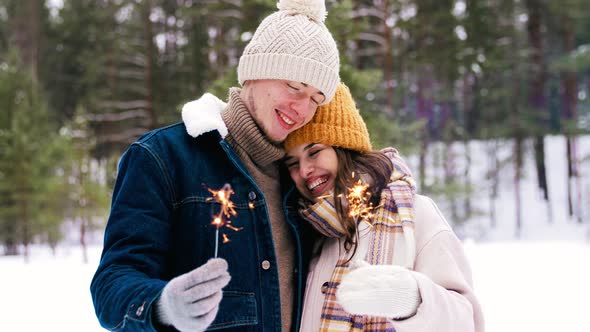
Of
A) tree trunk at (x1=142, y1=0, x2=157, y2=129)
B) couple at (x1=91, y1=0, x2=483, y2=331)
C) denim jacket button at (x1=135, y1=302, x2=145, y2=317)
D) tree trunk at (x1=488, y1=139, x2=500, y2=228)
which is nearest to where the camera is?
denim jacket button at (x1=135, y1=302, x2=145, y2=317)

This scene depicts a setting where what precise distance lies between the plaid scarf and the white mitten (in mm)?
312

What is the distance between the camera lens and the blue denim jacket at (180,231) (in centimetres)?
178

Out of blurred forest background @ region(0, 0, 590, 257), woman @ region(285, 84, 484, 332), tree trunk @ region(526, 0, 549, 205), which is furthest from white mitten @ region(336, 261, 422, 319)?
tree trunk @ region(526, 0, 549, 205)

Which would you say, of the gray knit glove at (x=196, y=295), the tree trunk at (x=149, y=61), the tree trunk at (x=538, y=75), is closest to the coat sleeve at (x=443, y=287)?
the gray knit glove at (x=196, y=295)

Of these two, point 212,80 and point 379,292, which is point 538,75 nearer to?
point 212,80

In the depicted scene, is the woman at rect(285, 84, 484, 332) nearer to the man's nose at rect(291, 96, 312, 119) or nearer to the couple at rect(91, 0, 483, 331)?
the couple at rect(91, 0, 483, 331)

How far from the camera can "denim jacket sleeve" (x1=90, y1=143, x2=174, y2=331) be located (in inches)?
63.6

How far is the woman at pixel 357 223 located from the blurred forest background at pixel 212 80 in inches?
320

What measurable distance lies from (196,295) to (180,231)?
2.03 feet

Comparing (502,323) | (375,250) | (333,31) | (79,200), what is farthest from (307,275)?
(79,200)

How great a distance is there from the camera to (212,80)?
1817 centimetres

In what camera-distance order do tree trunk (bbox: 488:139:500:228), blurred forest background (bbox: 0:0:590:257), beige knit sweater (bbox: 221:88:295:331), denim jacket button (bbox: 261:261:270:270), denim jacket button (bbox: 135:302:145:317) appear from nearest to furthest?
1. denim jacket button (bbox: 135:302:145:317)
2. denim jacket button (bbox: 261:261:270:270)
3. beige knit sweater (bbox: 221:88:295:331)
4. blurred forest background (bbox: 0:0:590:257)
5. tree trunk (bbox: 488:139:500:228)

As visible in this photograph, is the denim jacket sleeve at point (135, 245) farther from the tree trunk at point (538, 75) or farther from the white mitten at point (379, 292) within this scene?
the tree trunk at point (538, 75)

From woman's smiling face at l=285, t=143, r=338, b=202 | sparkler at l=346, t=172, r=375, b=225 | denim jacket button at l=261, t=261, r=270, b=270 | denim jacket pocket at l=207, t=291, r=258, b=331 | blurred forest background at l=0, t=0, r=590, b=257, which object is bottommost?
denim jacket pocket at l=207, t=291, r=258, b=331
